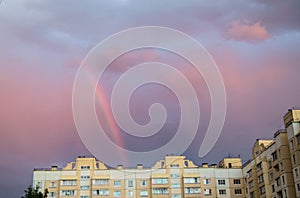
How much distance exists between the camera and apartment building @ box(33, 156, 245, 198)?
340 ft

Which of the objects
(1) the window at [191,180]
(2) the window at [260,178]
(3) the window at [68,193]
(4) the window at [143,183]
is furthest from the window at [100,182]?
(2) the window at [260,178]

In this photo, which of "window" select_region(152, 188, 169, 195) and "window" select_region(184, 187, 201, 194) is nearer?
"window" select_region(184, 187, 201, 194)

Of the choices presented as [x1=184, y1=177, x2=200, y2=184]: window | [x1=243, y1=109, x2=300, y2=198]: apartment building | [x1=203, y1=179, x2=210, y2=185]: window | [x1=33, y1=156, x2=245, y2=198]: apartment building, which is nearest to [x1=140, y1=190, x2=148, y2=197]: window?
[x1=33, y1=156, x2=245, y2=198]: apartment building

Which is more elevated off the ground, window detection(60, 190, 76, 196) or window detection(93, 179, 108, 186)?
window detection(93, 179, 108, 186)

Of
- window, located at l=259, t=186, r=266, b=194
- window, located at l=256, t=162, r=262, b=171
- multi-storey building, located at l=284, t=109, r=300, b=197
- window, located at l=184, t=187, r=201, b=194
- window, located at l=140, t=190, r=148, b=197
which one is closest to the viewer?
multi-storey building, located at l=284, t=109, r=300, b=197

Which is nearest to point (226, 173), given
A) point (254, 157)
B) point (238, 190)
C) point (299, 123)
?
point (238, 190)

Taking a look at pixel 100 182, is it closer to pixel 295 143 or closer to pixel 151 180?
pixel 151 180

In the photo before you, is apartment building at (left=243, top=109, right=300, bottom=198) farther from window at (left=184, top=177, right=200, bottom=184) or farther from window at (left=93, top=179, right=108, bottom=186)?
window at (left=93, top=179, right=108, bottom=186)

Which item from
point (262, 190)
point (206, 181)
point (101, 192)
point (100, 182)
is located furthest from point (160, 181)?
point (262, 190)

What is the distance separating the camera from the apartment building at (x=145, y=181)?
10362 centimetres

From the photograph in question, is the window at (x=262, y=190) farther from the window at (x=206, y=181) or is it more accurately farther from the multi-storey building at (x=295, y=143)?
the window at (x=206, y=181)

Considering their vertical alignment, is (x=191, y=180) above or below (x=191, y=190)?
above

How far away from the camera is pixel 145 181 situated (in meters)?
Answer: 106

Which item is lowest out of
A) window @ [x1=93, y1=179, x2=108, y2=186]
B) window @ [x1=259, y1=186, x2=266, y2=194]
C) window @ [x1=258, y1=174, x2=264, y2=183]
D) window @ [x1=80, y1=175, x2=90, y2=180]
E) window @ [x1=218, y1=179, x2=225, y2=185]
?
window @ [x1=259, y1=186, x2=266, y2=194]
